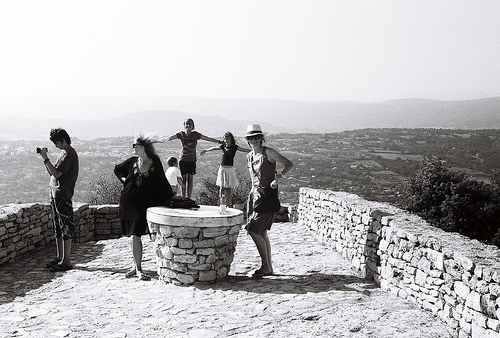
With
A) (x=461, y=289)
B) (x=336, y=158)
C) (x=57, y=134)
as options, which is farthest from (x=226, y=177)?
(x=336, y=158)

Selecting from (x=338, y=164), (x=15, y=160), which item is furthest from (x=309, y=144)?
(x=15, y=160)

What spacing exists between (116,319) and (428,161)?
8.22 m

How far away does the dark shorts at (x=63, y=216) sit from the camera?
7.70 m

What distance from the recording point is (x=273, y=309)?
5.75 meters

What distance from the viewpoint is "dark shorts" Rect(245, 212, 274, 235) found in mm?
6930

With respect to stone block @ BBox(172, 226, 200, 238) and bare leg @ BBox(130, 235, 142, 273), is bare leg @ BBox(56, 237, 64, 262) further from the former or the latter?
stone block @ BBox(172, 226, 200, 238)

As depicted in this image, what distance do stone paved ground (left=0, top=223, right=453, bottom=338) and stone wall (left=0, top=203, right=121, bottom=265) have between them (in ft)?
2.14

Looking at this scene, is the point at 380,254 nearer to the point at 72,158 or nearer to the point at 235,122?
the point at 72,158

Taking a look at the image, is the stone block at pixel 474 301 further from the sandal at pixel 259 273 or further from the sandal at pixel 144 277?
the sandal at pixel 144 277

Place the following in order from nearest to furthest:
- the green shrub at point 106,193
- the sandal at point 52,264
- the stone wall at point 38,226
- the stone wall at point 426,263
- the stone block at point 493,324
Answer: the stone block at point 493,324, the stone wall at point 426,263, the sandal at point 52,264, the stone wall at point 38,226, the green shrub at point 106,193

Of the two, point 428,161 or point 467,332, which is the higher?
point 428,161

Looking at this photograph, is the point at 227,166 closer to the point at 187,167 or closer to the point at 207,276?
the point at 187,167

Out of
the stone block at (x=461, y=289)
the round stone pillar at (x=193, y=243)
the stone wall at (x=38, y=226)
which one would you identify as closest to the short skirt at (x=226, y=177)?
the stone wall at (x=38, y=226)

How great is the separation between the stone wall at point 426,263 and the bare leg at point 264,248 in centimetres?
136
